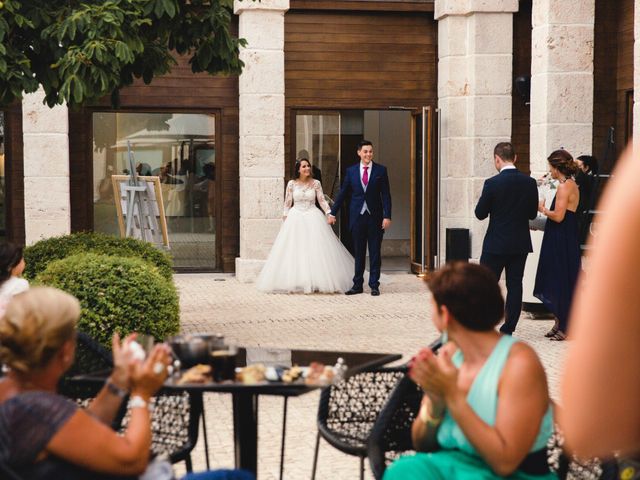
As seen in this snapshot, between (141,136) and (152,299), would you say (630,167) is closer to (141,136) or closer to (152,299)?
(152,299)

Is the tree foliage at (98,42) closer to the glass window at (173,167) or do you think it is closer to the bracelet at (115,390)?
the bracelet at (115,390)

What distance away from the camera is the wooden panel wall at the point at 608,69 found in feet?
52.1

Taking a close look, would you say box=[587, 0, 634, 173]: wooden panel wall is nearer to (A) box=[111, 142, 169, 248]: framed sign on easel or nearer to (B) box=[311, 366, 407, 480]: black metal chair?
(A) box=[111, 142, 169, 248]: framed sign on easel

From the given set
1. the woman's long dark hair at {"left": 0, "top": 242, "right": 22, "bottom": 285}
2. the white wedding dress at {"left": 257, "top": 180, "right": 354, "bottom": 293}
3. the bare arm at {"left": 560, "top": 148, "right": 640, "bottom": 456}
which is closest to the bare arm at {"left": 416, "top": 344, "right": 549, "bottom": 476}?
the bare arm at {"left": 560, "top": 148, "right": 640, "bottom": 456}

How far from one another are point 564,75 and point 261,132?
4761 millimetres

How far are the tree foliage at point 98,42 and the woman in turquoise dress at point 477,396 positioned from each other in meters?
4.91

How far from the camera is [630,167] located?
3.92 ft

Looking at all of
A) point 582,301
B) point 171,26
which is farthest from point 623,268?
point 171,26

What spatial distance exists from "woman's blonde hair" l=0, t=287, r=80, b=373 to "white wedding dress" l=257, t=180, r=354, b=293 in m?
12.0

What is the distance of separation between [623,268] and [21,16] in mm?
7372

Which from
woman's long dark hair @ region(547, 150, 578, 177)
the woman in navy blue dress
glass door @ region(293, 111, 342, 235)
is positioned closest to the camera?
woman's long dark hair @ region(547, 150, 578, 177)

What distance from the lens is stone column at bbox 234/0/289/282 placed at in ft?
53.9

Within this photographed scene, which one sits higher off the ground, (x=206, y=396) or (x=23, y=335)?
(x=23, y=335)

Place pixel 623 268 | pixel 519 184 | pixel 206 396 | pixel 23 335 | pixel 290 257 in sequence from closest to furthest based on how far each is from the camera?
pixel 623 268
pixel 23 335
pixel 206 396
pixel 519 184
pixel 290 257
